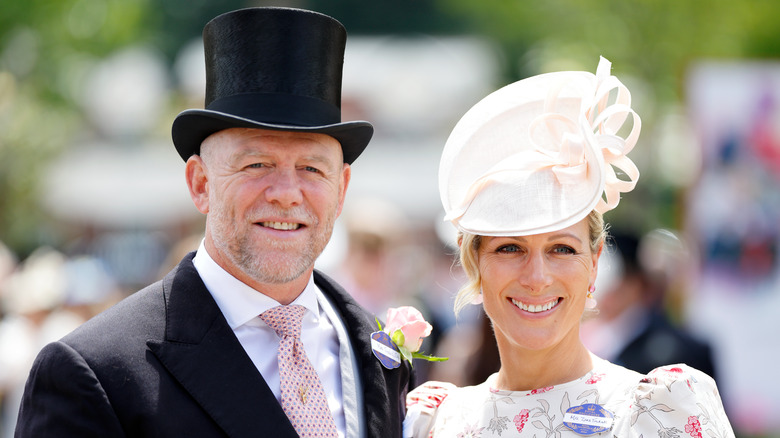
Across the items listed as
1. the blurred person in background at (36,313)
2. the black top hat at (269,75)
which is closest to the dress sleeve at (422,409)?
the black top hat at (269,75)

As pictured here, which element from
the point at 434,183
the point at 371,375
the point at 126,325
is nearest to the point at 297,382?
the point at 371,375

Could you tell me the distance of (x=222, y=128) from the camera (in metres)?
3.27

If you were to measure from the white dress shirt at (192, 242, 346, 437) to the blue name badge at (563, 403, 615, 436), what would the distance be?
2.44ft

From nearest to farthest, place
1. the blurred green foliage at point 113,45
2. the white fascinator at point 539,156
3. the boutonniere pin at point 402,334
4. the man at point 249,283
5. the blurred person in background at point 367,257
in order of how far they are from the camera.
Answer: the man at point 249,283 → the white fascinator at point 539,156 → the boutonniere pin at point 402,334 → the blurred person in background at point 367,257 → the blurred green foliage at point 113,45

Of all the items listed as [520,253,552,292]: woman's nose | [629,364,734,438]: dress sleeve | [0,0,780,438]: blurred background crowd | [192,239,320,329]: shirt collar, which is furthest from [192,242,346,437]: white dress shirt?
[0,0,780,438]: blurred background crowd

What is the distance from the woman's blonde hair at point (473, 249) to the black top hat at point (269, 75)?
554mm

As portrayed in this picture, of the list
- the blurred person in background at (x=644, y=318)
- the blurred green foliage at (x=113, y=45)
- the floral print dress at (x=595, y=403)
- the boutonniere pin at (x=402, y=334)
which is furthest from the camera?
the blurred green foliage at (x=113, y=45)

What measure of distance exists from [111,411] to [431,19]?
5242 cm

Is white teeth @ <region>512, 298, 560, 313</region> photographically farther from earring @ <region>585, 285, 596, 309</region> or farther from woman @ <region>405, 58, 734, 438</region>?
earring @ <region>585, 285, 596, 309</region>

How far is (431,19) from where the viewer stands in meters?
53.9

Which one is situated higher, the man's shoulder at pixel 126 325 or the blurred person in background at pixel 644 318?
the man's shoulder at pixel 126 325

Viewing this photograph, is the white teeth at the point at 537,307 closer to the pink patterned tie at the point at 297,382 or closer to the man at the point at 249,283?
the man at the point at 249,283

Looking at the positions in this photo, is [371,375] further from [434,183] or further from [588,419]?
[434,183]

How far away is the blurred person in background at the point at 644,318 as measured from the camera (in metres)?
6.29
